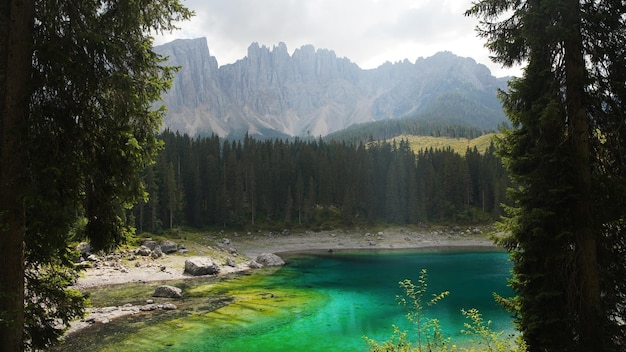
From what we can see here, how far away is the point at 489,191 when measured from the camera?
344 ft

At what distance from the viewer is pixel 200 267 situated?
42625mm

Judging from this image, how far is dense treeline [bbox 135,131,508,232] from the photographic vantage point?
9625 cm

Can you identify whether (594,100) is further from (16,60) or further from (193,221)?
(193,221)

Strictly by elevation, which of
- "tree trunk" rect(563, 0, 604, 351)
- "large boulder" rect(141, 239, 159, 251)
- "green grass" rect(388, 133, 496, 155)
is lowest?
"large boulder" rect(141, 239, 159, 251)

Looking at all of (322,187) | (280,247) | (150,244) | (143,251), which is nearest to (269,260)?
(150,244)

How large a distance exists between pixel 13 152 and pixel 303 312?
24216 millimetres

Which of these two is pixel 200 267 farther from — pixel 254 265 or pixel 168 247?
pixel 168 247

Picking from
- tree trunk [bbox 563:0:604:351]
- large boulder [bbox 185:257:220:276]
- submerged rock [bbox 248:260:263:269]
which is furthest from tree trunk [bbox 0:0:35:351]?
submerged rock [bbox 248:260:263:269]

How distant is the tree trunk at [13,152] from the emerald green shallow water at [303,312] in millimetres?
13953

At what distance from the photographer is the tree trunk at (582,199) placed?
324 inches

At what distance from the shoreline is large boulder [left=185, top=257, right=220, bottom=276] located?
713 mm

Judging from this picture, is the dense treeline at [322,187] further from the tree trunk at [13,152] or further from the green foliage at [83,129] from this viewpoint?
the tree trunk at [13,152]

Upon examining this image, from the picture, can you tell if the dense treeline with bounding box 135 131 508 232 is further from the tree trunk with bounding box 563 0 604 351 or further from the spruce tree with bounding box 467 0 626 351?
the tree trunk with bounding box 563 0 604 351

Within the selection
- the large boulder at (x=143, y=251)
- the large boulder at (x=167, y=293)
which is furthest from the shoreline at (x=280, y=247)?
the large boulder at (x=167, y=293)
